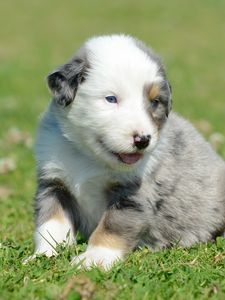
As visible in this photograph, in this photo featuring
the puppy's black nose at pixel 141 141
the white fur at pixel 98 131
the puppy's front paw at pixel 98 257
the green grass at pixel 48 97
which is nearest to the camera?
the green grass at pixel 48 97

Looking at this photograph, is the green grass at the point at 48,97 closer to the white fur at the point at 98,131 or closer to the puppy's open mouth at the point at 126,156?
the white fur at the point at 98,131

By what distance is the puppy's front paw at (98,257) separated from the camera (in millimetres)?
4949

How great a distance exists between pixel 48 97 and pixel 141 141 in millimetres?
11598

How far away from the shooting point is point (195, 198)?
20.6 feet

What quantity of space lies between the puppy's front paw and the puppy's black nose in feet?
2.69

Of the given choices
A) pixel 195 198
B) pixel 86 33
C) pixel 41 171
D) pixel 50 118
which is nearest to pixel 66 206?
pixel 41 171

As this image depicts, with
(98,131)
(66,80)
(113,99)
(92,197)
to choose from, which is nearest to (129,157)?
(98,131)

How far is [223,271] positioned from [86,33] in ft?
80.4

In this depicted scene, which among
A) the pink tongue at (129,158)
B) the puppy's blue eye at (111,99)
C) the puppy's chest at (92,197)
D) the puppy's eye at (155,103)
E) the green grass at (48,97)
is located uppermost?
the puppy's blue eye at (111,99)

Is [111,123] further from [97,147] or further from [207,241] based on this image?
[207,241]

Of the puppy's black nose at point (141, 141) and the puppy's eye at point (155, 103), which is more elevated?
the puppy's eye at point (155, 103)

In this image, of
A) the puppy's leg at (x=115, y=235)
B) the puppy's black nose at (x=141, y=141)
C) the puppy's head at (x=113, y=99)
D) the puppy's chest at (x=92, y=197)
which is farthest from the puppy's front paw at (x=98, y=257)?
the puppy's black nose at (x=141, y=141)

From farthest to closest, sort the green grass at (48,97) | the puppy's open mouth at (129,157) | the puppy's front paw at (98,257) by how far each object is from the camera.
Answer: the puppy's open mouth at (129,157) < the puppy's front paw at (98,257) < the green grass at (48,97)

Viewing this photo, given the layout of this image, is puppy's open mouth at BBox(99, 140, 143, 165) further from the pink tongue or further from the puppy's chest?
the puppy's chest
